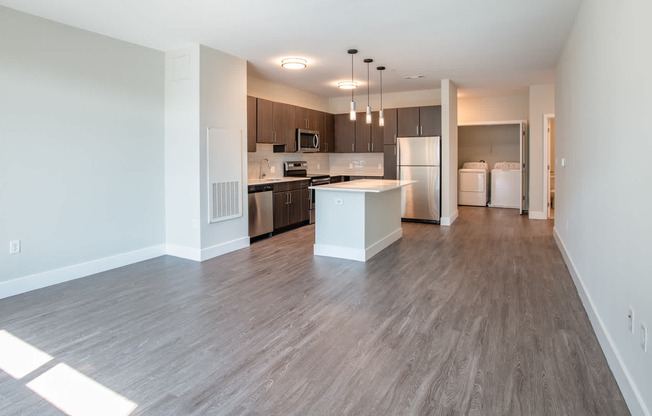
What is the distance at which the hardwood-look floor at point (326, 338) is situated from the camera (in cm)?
195

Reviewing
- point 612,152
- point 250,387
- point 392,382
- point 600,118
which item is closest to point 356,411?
point 392,382

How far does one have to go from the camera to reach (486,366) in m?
2.25

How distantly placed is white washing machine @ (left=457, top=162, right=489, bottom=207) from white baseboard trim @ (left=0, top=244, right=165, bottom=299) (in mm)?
7168

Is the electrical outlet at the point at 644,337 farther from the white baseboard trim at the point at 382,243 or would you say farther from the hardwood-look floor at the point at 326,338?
the white baseboard trim at the point at 382,243

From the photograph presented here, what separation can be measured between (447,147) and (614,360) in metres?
5.25

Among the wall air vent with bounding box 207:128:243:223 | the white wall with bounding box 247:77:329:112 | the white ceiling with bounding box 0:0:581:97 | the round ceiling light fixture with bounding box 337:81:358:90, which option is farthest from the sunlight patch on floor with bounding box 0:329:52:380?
the round ceiling light fixture with bounding box 337:81:358:90

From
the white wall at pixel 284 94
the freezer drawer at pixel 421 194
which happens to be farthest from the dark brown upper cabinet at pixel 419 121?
the white wall at pixel 284 94

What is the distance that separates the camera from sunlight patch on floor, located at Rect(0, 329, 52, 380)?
7.36 ft

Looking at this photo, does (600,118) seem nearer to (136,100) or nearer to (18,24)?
(136,100)

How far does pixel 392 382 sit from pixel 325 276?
1.99 m

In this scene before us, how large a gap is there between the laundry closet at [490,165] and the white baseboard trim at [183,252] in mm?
6926

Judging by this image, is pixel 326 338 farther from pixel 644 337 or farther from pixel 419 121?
pixel 419 121

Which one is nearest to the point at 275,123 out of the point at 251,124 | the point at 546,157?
the point at 251,124

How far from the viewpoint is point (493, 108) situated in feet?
28.9
